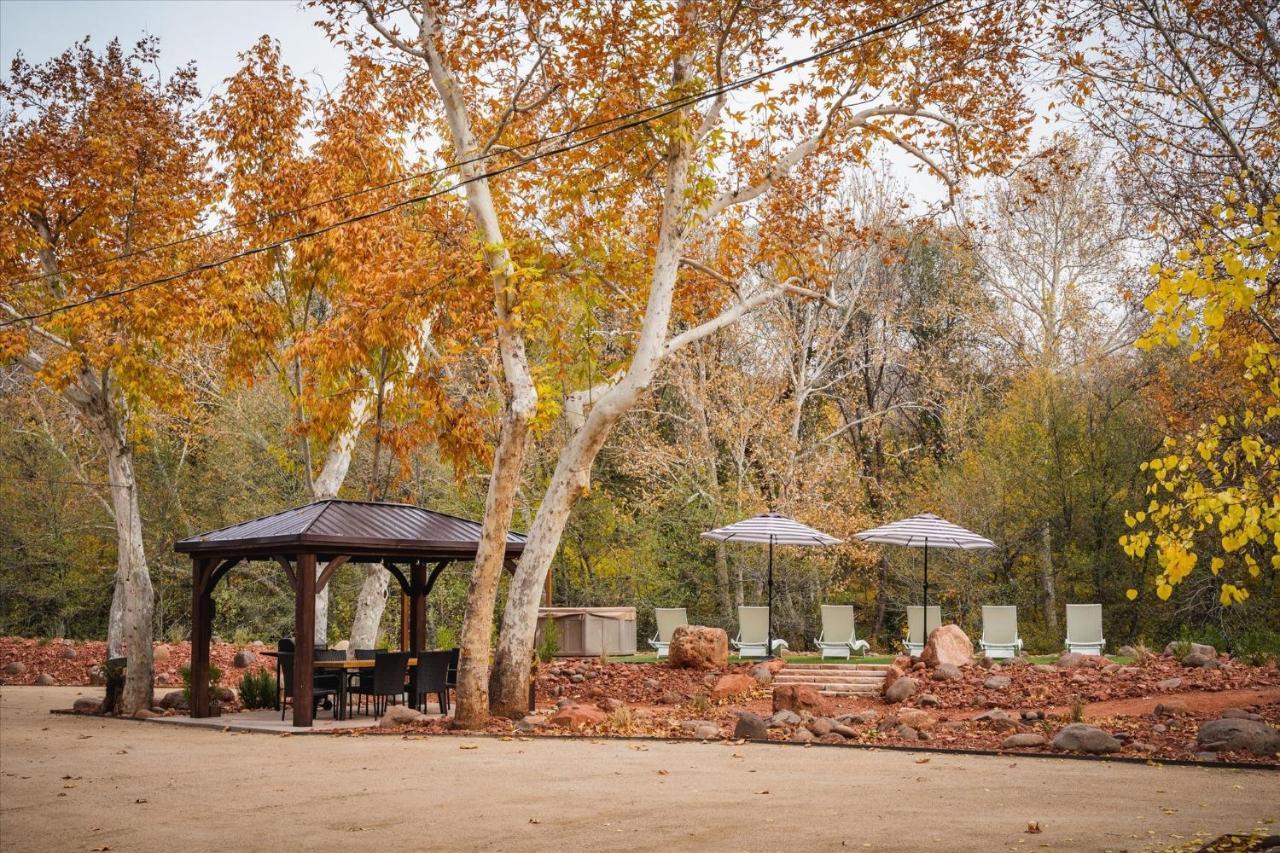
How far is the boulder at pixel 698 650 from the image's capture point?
661 inches

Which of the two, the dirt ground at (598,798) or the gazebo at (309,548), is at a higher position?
the gazebo at (309,548)

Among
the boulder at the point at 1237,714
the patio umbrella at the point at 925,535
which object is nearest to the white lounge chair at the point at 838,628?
the patio umbrella at the point at 925,535

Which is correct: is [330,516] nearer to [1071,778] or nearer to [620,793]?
[620,793]

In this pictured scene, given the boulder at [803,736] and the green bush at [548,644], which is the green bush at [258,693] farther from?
the boulder at [803,736]

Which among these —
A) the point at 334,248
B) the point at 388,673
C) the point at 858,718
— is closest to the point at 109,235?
the point at 334,248

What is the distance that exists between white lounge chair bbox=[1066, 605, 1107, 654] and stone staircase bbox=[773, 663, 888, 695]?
11.6 feet

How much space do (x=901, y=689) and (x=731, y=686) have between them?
2.06 m

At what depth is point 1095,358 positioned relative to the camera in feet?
74.8

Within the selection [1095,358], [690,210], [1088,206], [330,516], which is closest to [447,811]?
[330,516]

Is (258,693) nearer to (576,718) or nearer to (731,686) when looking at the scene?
(576,718)

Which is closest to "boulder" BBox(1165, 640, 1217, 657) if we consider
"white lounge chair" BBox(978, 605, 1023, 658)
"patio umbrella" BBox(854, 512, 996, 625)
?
"white lounge chair" BBox(978, 605, 1023, 658)

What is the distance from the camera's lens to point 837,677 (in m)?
15.3

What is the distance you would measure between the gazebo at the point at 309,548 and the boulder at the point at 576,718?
213 centimetres

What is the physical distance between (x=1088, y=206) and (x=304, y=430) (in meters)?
16.8
